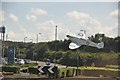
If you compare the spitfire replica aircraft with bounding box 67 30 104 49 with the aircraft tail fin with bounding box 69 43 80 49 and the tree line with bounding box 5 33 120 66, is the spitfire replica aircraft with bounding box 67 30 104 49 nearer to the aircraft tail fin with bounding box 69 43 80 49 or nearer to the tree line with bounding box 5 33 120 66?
the aircraft tail fin with bounding box 69 43 80 49

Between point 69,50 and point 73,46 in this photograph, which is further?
point 69,50

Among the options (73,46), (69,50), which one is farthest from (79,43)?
(69,50)

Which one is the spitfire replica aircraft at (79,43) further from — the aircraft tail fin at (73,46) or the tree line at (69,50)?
the tree line at (69,50)

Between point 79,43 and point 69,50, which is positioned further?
point 69,50

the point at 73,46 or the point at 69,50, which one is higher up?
the point at 73,46

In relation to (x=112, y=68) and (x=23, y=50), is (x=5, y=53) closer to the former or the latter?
(x=23, y=50)

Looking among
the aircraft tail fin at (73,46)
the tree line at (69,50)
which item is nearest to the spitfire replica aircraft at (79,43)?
the aircraft tail fin at (73,46)

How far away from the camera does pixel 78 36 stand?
9.32m

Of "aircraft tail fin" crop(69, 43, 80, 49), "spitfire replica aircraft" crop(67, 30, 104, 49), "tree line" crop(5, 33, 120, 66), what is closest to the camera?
"spitfire replica aircraft" crop(67, 30, 104, 49)

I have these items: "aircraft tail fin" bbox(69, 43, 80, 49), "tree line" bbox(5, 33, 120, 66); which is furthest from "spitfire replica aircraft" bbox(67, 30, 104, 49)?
"tree line" bbox(5, 33, 120, 66)

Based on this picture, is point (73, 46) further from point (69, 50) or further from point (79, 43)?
point (69, 50)

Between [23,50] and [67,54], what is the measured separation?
8.16 feet

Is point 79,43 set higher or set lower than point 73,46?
higher

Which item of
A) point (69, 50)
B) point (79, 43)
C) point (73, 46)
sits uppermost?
point (79, 43)
